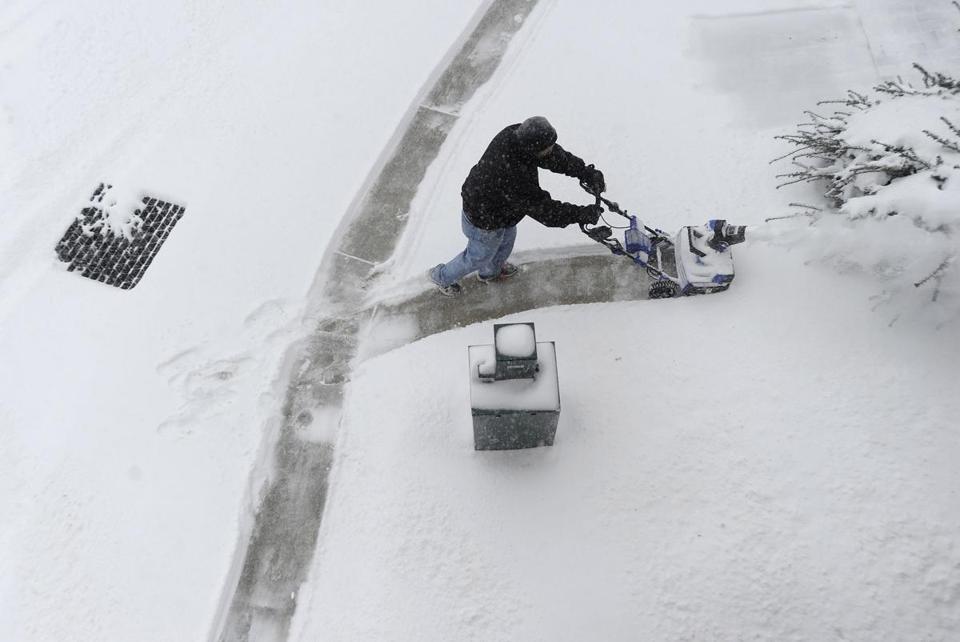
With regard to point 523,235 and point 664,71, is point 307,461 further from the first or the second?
point 664,71

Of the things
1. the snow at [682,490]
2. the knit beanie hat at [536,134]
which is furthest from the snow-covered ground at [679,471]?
the knit beanie hat at [536,134]

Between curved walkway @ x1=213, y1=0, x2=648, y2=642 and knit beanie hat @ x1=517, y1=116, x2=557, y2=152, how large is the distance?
152cm

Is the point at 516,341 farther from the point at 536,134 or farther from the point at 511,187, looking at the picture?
the point at 536,134

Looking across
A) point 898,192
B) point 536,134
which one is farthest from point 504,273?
point 898,192

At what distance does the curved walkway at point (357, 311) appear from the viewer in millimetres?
4254

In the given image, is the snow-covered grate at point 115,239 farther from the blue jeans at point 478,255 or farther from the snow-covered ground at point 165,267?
the blue jeans at point 478,255

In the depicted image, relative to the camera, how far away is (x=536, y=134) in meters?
3.92

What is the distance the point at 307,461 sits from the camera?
4.62 meters

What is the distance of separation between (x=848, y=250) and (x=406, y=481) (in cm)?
355

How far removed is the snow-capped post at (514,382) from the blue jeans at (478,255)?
1.01 m

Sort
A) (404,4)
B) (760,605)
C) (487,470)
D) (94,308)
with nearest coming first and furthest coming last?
(760,605)
(487,470)
(94,308)
(404,4)

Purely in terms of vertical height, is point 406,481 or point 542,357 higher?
point 542,357

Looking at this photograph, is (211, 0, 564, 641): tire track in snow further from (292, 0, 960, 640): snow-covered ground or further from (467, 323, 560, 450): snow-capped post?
(467, 323, 560, 450): snow-capped post

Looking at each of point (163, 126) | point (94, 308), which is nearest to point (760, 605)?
point (94, 308)
